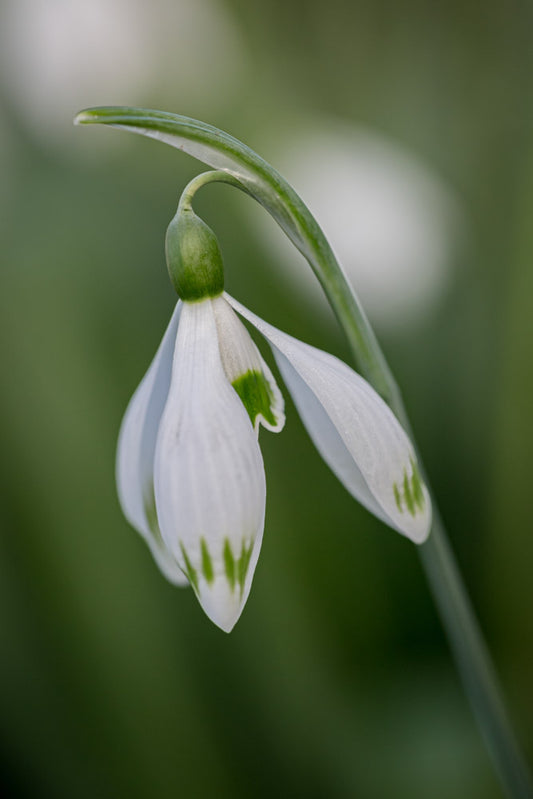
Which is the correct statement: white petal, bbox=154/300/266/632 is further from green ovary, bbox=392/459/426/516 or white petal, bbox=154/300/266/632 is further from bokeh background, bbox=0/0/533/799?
bokeh background, bbox=0/0/533/799

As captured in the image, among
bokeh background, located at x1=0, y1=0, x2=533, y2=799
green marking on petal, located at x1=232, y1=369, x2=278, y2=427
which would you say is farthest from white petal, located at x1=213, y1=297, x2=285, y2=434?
bokeh background, located at x1=0, y1=0, x2=533, y2=799

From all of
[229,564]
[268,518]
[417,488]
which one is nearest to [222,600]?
[229,564]

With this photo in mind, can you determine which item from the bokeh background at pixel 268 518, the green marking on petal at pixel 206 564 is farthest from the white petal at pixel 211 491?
the bokeh background at pixel 268 518

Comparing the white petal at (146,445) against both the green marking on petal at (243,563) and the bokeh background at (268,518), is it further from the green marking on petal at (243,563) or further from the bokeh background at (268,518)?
the bokeh background at (268,518)

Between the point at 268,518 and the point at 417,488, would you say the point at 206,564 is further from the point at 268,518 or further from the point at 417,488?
the point at 268,518

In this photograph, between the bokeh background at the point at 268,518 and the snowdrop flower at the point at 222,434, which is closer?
the snowdrop flower at the point at 222,434

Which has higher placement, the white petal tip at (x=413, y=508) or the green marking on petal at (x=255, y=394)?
the green marking on petal at (x=255, y=394)

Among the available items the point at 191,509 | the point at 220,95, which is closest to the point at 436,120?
the point at 220,95
